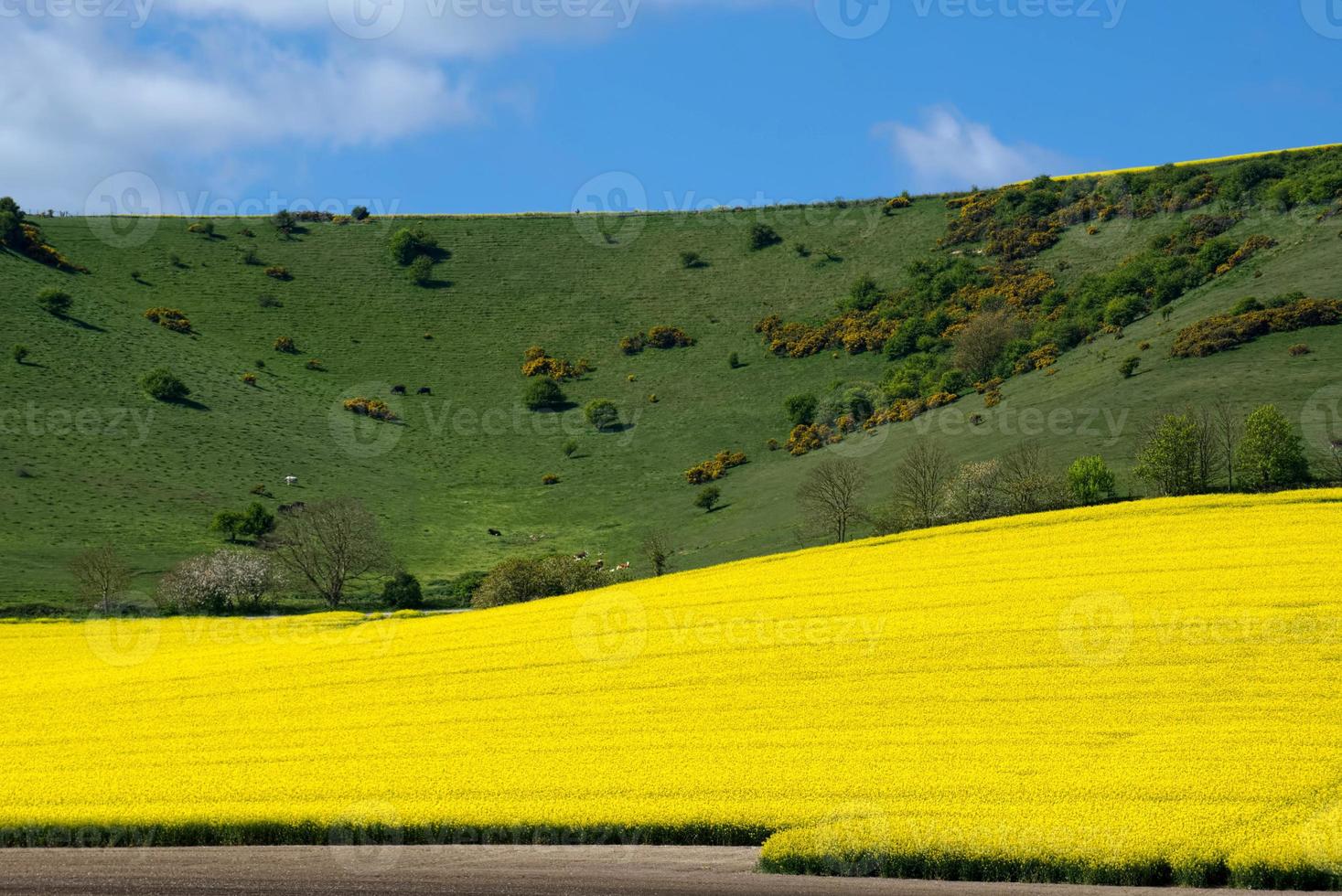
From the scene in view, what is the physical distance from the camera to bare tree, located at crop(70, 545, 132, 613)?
69.7m

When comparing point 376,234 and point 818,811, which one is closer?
point 818,811

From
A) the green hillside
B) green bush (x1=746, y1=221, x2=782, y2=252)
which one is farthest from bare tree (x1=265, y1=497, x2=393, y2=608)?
green bush (x1=746, y1=221, x2=782, y2=252)

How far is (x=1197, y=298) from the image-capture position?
3831 inches

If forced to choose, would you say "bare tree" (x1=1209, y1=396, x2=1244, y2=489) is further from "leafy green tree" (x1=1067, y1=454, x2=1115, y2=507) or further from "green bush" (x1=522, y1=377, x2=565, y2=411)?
"green bush" (x1=522, y1=377, x2=565, y2=411)

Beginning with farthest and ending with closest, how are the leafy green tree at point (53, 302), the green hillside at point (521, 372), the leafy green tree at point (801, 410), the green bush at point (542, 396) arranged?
1. the green bush at point (542, 396)
2. the leafy green tree at point (53, 302)
3. the leafy green tree at point (801, 410)
4. the green hillside at point (521, 372)

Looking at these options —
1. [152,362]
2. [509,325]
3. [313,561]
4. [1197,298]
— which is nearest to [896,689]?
[313,561]

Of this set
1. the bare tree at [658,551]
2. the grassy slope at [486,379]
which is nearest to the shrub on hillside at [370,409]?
the grassy slope at [486,379]

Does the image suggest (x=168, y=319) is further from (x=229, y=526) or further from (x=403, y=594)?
(x=403, y=594)

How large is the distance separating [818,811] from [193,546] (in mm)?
71818

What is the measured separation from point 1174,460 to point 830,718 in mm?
34997

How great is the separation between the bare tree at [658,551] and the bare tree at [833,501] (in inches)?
365

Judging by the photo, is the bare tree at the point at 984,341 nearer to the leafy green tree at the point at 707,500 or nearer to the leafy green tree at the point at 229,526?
the leafy green tree at the point at 707,500

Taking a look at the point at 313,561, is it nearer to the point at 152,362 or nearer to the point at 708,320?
the point at 152,362

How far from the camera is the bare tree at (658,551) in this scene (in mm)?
71438
